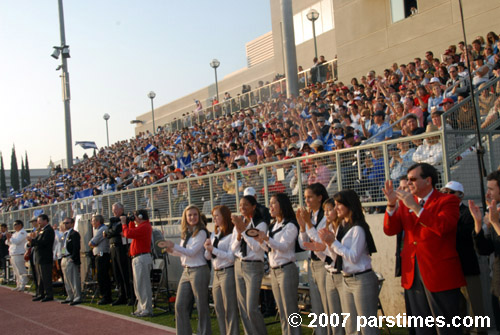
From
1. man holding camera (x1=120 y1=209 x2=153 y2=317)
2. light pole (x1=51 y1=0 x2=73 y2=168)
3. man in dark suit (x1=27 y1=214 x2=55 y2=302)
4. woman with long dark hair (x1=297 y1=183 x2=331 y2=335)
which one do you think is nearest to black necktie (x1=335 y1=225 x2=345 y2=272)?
woman with long dark hair (x1=297 y1=183 x2=331 y2=335)

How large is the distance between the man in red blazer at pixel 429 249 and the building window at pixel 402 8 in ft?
51.7

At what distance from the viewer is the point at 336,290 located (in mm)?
6672

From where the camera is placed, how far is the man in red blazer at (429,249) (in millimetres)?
5191

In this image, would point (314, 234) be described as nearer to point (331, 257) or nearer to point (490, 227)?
point (331, 257)

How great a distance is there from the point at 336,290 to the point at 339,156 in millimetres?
3063

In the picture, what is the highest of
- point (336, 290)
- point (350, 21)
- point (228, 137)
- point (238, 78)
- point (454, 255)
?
point (238, 78)

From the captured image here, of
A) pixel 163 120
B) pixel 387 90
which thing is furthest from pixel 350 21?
pixel 163 120

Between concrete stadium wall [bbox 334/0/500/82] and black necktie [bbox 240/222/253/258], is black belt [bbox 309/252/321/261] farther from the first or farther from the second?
concrete stadium wall [bbox 334/0/500/82]

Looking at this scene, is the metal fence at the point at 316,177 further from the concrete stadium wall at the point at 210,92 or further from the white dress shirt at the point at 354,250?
the concrete stadium wall at the point at 210,92

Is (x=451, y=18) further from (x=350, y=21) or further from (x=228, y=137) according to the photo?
(x=228, y=137)

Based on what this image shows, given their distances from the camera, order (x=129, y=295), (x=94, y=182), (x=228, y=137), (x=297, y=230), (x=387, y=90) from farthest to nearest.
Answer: (x=94, y=182)
(x=228, y=137)
(x=387, y=90)
(x=129, y=295)
(x=297, y=230)

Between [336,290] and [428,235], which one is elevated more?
[428,235]

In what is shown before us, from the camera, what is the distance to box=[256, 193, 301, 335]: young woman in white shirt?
712 cm

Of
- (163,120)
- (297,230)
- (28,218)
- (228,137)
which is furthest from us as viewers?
(163,120)
